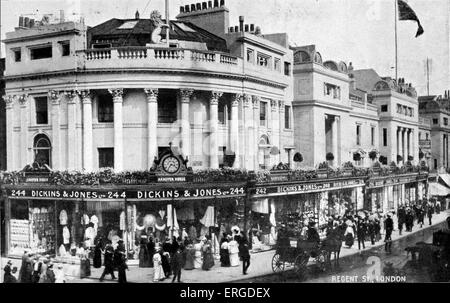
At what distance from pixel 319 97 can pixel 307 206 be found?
8303mm

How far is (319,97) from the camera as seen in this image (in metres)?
27.6

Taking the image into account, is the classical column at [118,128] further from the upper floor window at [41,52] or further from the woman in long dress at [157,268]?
the woman in long dress at [157,268]

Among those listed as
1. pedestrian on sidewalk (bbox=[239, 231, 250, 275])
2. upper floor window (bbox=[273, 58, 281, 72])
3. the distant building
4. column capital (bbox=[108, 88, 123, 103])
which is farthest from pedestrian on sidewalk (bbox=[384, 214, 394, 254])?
column capital (bbox=[108, 88, 123, 103])

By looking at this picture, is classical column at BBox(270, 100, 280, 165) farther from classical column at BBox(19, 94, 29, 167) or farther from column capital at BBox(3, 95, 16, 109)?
column capital at BBox(3, 95, 16, 109)

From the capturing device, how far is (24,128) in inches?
720

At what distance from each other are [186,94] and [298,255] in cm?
752

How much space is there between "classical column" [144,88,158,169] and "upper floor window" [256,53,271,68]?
543 cm

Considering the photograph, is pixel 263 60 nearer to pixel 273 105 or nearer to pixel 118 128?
pixel 273 105

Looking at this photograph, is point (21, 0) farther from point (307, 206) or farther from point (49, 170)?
point (307, 206)

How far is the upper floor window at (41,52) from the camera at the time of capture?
60.8 ft

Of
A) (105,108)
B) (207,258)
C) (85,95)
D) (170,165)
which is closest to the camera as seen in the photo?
(207,258)

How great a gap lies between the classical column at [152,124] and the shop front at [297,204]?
4120 mm

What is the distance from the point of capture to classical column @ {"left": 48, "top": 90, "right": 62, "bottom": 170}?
59.3ft

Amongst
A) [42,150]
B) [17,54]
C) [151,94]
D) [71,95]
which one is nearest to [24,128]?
[42,150]
